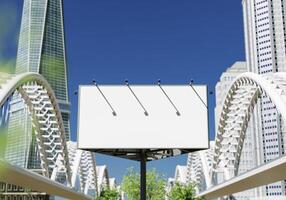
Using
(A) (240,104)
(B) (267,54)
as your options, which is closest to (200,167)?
(A) (240,104)

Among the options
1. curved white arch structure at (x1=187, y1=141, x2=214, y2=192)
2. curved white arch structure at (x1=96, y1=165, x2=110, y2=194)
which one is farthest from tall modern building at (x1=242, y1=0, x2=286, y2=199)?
curved white arch structure at (x1=187, y1=141, x2=214, y2=192)

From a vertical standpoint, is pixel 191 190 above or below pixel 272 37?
below

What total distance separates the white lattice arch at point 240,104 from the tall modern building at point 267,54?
104 metres

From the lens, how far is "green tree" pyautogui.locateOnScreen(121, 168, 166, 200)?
9031 centimetres

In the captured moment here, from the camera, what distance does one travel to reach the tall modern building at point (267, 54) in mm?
162625

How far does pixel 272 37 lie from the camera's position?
585 ft

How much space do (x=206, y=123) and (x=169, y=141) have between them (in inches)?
115

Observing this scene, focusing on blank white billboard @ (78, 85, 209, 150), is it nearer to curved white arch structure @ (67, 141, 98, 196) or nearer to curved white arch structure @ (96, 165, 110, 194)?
curved white arch structure @ (67, 141, 98, 196)

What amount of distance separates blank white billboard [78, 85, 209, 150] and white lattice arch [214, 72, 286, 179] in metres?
5.01

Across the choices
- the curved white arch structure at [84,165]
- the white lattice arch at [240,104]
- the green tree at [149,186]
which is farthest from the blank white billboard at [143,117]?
the green tree at [149,186]

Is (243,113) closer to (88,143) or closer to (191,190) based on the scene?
(191,190)

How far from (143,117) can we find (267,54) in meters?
148

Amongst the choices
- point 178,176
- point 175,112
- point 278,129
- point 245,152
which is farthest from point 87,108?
point 245,152

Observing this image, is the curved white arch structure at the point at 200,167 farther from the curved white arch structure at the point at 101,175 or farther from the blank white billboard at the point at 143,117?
the blank white billboard at the point at 143,117
